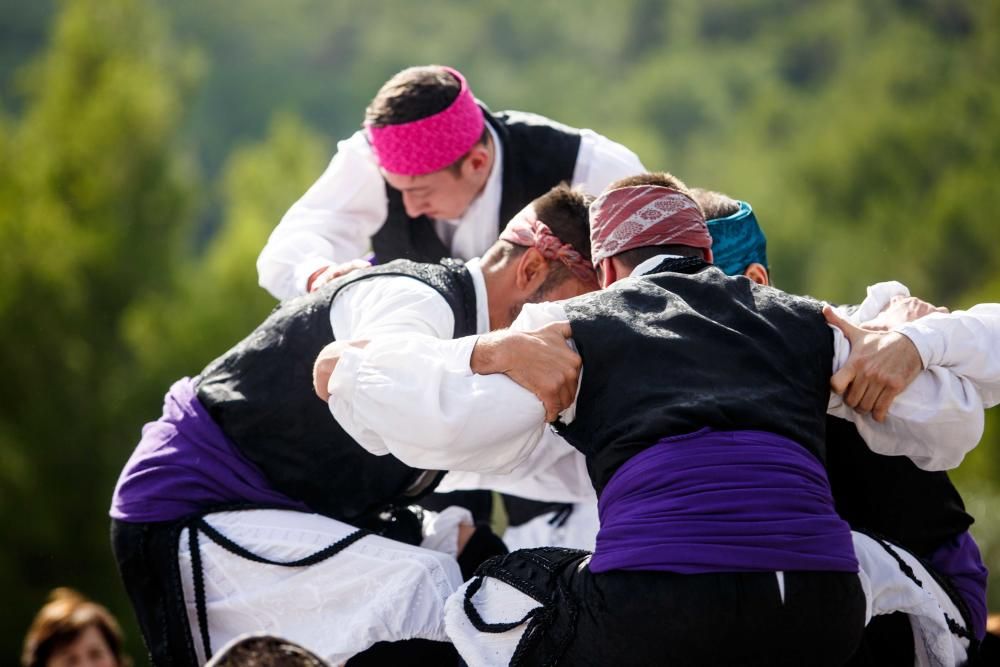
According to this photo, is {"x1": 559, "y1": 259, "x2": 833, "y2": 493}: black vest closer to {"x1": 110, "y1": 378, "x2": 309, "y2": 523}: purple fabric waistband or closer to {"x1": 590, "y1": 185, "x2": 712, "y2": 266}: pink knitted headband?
{"x1": 590, "y1": 185, "x2": 712, "y2": 266}: pink knitted headband

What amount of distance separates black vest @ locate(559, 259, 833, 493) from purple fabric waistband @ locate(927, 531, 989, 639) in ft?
2.19

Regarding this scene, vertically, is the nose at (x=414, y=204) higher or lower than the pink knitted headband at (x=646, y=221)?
lower

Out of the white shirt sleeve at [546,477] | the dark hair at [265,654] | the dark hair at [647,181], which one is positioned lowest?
the white shirt sleeve at [546,477]

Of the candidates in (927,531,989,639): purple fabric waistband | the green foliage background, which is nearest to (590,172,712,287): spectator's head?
(927,531,989,639): purple fabric waistband

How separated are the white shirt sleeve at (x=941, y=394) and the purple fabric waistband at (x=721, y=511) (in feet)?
1.00

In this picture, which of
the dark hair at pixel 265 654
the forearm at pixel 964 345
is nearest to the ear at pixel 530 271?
the forearm at pixel 964 345

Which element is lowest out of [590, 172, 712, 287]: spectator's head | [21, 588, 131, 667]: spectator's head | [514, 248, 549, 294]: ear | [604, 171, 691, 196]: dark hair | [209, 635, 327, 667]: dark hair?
[21, 588, 131, 667]: spectator's head

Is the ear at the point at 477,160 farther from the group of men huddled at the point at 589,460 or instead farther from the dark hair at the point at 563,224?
the dark hair at the point at 563,224

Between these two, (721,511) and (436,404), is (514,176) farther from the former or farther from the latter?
(721,511)

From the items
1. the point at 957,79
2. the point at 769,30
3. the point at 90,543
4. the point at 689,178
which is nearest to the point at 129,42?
the point at 90,543

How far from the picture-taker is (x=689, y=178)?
136ft

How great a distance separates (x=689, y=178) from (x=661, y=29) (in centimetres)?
1600

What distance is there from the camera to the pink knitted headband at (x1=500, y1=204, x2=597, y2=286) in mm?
3152

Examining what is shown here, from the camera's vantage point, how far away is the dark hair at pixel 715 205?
3.35m
